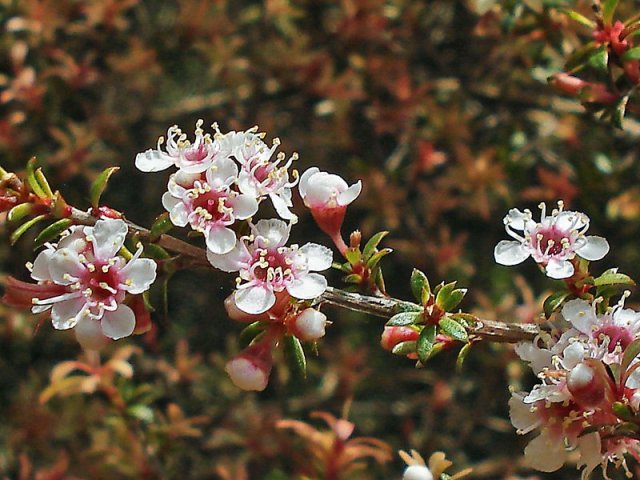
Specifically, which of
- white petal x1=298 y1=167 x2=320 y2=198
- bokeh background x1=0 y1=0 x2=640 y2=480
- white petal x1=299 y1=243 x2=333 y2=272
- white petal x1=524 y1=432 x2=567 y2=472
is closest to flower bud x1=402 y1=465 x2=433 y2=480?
white petal x1=524 y1=432 x2=567 y2=472

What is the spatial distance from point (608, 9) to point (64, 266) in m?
1.12

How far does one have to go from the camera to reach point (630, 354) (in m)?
1.18

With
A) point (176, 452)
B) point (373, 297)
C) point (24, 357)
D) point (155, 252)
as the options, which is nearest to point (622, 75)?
point (373, 297)

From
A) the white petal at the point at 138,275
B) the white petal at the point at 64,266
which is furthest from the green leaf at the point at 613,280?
the white petal at the point at 64,266

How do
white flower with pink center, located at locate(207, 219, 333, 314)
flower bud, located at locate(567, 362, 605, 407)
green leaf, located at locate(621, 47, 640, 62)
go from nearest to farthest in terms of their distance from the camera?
flower bud, located at locate(567, 362, 605, 407) < white flower with pink center, located at locate(207, 219, 333, 314) < green leaf, located at locate(621, 47, 640, 62)

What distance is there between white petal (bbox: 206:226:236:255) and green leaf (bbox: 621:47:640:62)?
0.83 metres

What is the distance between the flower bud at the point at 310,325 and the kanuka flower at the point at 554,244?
34 centimetres

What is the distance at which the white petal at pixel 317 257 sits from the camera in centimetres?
131

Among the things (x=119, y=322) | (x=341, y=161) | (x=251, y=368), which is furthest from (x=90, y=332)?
(x=341, y=161)

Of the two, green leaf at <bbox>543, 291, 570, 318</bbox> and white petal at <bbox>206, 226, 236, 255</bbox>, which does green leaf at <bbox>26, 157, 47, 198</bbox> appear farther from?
green leaf at <bbox>543, 291, 570, 318</bbox>

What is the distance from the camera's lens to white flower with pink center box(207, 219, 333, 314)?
125cm

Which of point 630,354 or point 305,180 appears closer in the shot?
point 630,354

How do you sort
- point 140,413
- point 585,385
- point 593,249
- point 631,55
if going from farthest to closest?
1. point 140,413
2. point 631,55
3. point 593,249
4. point 585,385

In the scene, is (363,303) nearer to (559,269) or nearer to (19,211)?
(559,269)
